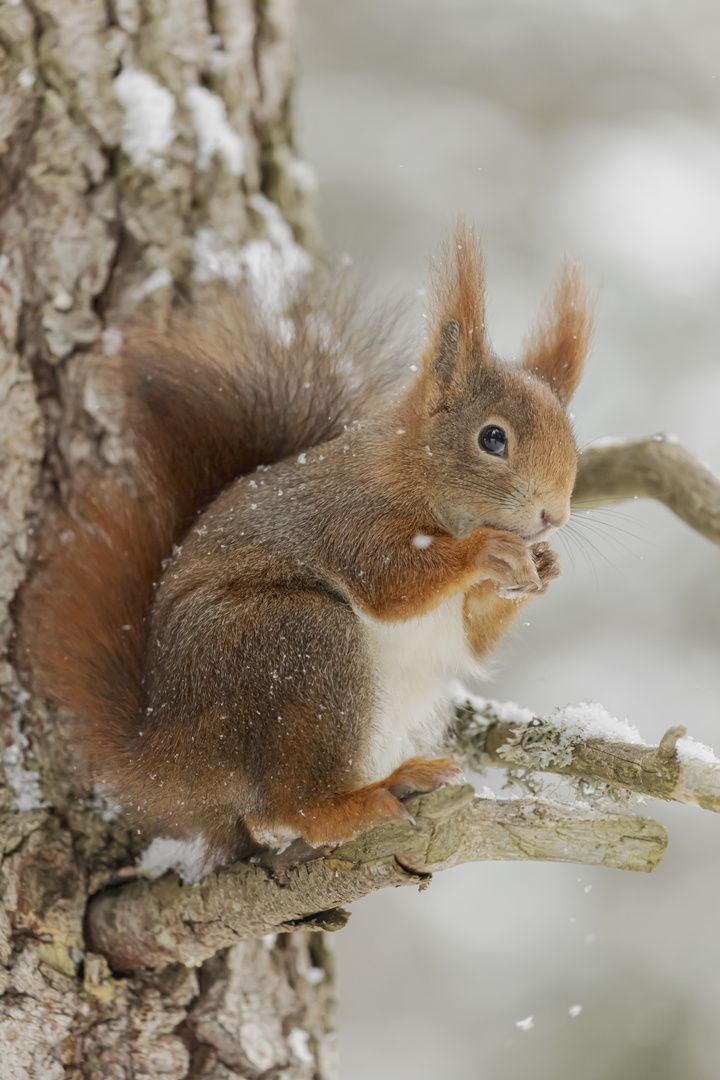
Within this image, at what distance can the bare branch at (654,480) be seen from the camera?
1541 mm

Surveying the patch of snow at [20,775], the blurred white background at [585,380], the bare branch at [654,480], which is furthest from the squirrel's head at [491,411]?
the blurred white background at [585,380]

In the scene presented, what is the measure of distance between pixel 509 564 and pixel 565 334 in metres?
0.39

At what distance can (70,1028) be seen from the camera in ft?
4.29

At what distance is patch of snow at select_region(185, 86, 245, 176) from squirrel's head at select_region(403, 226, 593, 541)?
56 centimetres

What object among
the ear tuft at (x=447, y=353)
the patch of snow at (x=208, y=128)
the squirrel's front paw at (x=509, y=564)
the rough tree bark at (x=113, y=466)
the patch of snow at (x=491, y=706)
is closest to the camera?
Result: the rough tree bark at (x=113, y=466)

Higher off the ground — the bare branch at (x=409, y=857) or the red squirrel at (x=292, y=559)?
the red squirrel at (x=292, y=559)

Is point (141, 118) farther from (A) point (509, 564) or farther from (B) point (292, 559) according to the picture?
(A) point (509, 564)

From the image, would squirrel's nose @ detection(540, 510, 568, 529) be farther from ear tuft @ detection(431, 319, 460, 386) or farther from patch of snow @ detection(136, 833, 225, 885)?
patch of snow @ detection(136, 833, 225, 885)

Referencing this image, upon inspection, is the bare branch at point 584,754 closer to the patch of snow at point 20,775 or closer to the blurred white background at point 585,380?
the patch of snow at point 20,775

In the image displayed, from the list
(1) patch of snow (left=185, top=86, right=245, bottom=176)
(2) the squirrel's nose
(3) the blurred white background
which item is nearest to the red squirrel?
(2) the squirrel's nose

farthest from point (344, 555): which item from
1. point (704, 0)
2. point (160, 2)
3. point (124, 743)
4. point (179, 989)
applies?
point (704, 0)

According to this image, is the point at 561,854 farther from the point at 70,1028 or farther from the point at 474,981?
the point at 474,981

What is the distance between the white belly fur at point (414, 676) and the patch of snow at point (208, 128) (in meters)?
0.88

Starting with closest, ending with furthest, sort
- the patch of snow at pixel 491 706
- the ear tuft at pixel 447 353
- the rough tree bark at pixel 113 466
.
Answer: the rough tree bark at pixel 113 466
the ear tuft at pixel 447 353
the patch of snow at pixel 491 706
